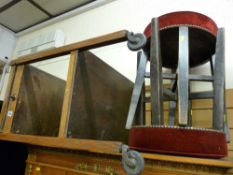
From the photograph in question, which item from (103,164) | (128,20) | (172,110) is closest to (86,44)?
(103,164)

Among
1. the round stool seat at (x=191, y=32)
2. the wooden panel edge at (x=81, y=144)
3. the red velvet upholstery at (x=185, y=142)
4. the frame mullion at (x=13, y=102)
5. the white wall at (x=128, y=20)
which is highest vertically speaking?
the white wall at (x=128, y=20)

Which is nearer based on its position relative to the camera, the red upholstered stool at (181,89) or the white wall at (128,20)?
the red upholstered stool at (181,89)

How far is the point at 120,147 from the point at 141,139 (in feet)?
0.24

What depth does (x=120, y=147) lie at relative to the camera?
656 mm

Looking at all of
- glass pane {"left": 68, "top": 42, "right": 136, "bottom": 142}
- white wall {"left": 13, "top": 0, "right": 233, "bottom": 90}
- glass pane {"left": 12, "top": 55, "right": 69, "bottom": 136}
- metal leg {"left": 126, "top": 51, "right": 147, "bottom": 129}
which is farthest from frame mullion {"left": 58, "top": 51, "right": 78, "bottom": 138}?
white wall {"left": 13, "top": 0, "right": 233, "bottom": 90}

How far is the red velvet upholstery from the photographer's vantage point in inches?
24.0

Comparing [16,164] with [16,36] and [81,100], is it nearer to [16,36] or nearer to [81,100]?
[81,100]

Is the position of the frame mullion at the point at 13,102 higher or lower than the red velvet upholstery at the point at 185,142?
higher

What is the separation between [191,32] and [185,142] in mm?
494

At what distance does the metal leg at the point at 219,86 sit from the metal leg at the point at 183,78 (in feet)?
0.42

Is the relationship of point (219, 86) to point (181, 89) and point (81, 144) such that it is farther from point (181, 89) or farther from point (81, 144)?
point (81, 144)

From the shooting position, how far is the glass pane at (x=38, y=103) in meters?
1.11

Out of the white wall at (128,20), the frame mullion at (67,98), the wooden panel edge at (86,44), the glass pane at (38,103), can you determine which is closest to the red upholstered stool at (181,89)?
the wooden panel edge at (86,44)

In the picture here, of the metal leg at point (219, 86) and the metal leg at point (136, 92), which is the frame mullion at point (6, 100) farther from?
the metal leg at point (219, 86)
